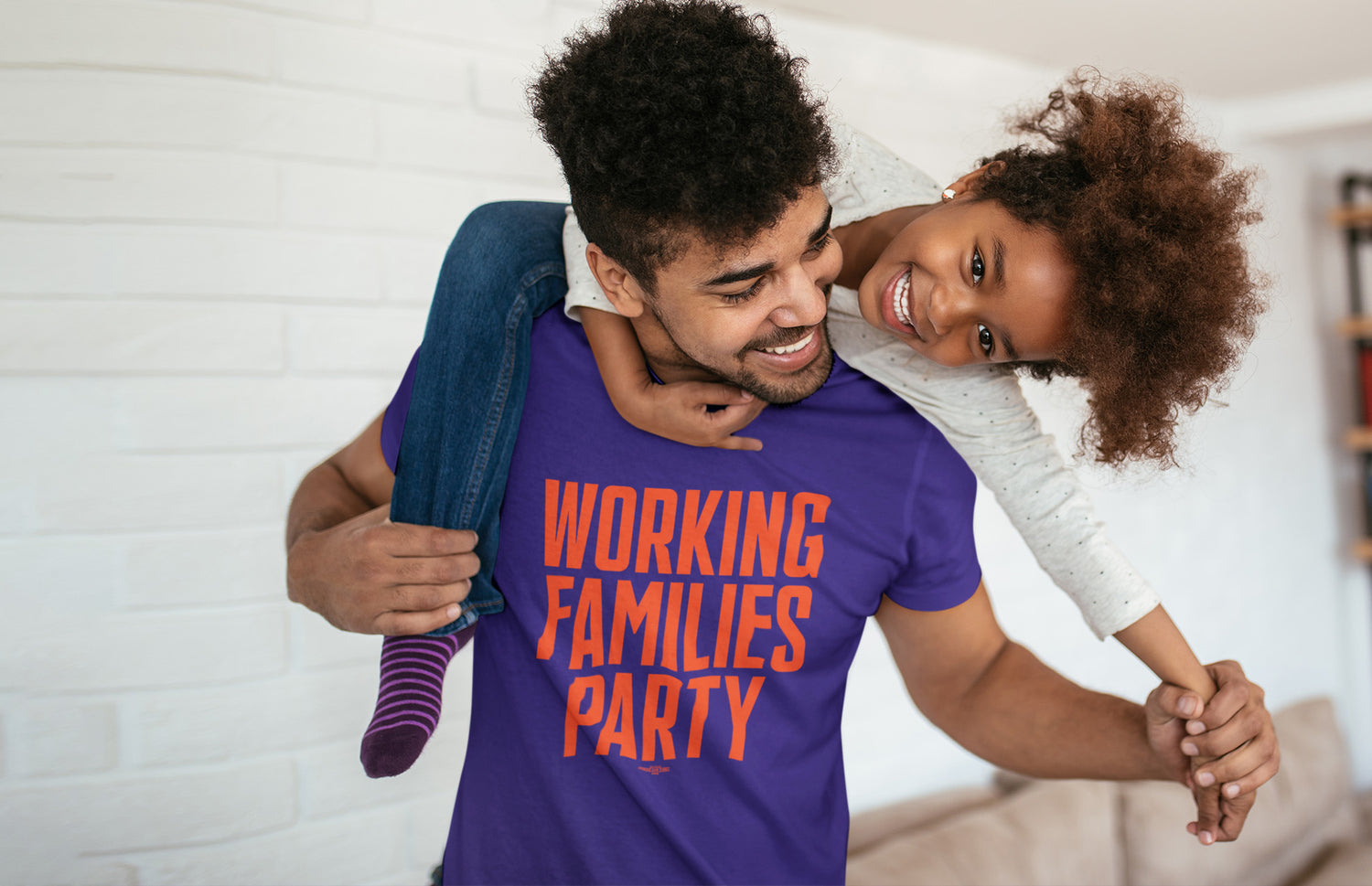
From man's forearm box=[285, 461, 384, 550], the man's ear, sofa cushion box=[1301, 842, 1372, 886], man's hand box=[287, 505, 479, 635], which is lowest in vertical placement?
sofa cushion box=[1301, 842, 1372, 886]

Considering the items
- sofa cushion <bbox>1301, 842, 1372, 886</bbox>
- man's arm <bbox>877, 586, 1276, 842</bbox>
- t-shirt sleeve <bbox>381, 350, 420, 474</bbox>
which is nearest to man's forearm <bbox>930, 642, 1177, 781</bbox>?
man's arm <bbox>877, 586, 1276, 842</bbox>

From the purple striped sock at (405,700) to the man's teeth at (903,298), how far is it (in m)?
0.67

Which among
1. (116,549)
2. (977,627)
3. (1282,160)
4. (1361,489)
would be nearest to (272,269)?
(116,549)

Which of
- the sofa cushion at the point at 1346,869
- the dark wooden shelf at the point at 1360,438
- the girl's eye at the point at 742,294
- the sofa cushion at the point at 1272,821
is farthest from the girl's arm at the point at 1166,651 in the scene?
the dark wooden shelf at the point at 1360,438

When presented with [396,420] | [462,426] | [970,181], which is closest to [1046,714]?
[970,181]

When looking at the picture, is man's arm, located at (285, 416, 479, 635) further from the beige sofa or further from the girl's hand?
the beige sofa

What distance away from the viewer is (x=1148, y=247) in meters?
1.10

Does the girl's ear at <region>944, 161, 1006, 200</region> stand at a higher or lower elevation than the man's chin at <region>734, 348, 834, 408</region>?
higher

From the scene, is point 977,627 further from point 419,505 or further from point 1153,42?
point 1153,42

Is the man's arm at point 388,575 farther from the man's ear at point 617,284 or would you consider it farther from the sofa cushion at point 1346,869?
the sofa cushion at point 1346,869

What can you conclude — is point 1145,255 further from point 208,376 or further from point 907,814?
point 907,814

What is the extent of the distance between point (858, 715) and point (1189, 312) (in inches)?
72.1

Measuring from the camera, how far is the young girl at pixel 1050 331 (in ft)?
3.67

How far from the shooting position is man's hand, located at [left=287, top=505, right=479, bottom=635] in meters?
1.08
